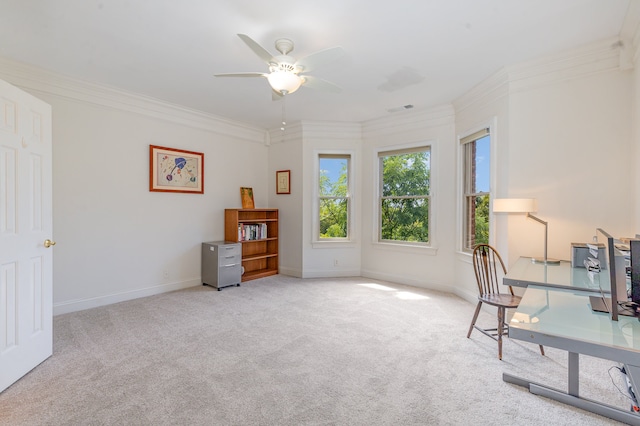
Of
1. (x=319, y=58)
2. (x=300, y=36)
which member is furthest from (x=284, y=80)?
(x=300, y=36)

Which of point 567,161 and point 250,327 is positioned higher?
point 567,161

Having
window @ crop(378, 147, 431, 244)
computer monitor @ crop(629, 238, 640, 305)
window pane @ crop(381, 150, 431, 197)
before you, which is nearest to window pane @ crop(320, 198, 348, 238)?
window @ crop(378, 147, 431, 244)

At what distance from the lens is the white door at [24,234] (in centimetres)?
207

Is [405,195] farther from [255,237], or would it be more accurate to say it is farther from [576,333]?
[576,333]

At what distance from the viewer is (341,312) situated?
11.5ft

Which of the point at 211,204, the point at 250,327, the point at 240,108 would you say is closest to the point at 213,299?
the point at 250,327

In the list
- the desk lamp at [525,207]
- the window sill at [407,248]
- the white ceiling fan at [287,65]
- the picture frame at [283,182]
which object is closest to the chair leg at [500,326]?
the desk lamp at [525,207]

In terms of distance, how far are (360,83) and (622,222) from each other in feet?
9.42

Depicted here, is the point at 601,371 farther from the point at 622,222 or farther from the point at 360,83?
the point at 360,83

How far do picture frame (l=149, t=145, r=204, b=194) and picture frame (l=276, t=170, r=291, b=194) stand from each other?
4.41 feet

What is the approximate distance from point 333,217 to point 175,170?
2576 millimetres

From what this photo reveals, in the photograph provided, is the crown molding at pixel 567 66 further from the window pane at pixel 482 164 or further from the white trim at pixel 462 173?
the window pane at pixel 482 164

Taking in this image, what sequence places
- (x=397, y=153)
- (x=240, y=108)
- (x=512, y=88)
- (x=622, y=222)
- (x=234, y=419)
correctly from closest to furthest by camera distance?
1. (x=234, y=419)
2. (x=622, y=222)
3. (x=512, y=88)
4. (x=240, y=108)
5. (x=397, y=153)

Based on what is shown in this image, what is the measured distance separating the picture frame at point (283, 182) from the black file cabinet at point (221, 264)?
1.30 m
